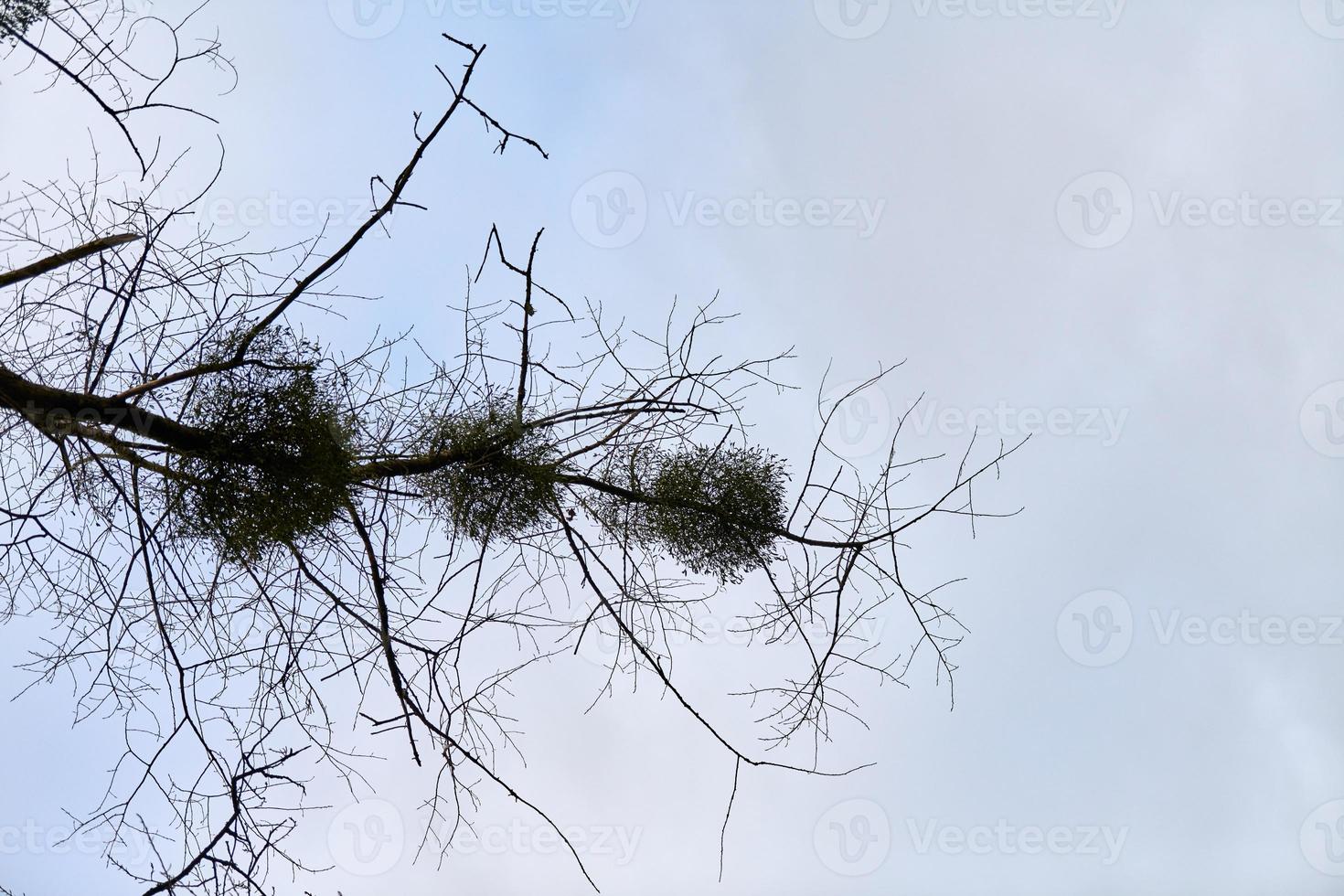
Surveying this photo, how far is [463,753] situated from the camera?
6.87ft

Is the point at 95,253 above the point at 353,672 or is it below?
above

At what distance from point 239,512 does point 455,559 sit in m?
0.41

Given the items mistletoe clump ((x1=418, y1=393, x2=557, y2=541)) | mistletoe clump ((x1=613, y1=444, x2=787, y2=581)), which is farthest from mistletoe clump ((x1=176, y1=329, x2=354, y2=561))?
mistletoe clump ((x1=613, y1=444, x2=787, y2=581))

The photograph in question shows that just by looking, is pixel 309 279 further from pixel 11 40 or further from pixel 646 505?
pixel 646 505

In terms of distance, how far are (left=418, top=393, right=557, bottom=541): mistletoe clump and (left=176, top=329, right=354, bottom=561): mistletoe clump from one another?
22 centimetres

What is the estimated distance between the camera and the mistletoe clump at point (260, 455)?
1937 millimetres

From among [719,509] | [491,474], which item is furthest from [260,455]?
[719,509]

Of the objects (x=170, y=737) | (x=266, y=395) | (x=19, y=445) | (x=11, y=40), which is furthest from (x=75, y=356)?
(x=170, y=737)

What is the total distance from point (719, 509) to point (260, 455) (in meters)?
0.89

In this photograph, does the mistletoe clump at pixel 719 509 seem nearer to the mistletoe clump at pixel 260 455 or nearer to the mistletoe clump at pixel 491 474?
the mistletoe clump at pixel 491 474

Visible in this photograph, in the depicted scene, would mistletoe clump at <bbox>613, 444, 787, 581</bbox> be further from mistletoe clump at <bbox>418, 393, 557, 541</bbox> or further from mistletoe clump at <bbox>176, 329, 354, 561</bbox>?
mistletoe clump at <bbox>176, 329, 354, 561</bbox>

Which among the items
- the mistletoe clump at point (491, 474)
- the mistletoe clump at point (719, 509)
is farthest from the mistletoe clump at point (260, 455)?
the mistletoe clump at point (719, 509)

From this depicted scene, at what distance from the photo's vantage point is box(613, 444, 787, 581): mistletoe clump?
2.13 m

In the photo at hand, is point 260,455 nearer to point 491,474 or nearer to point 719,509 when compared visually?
point 491,474
